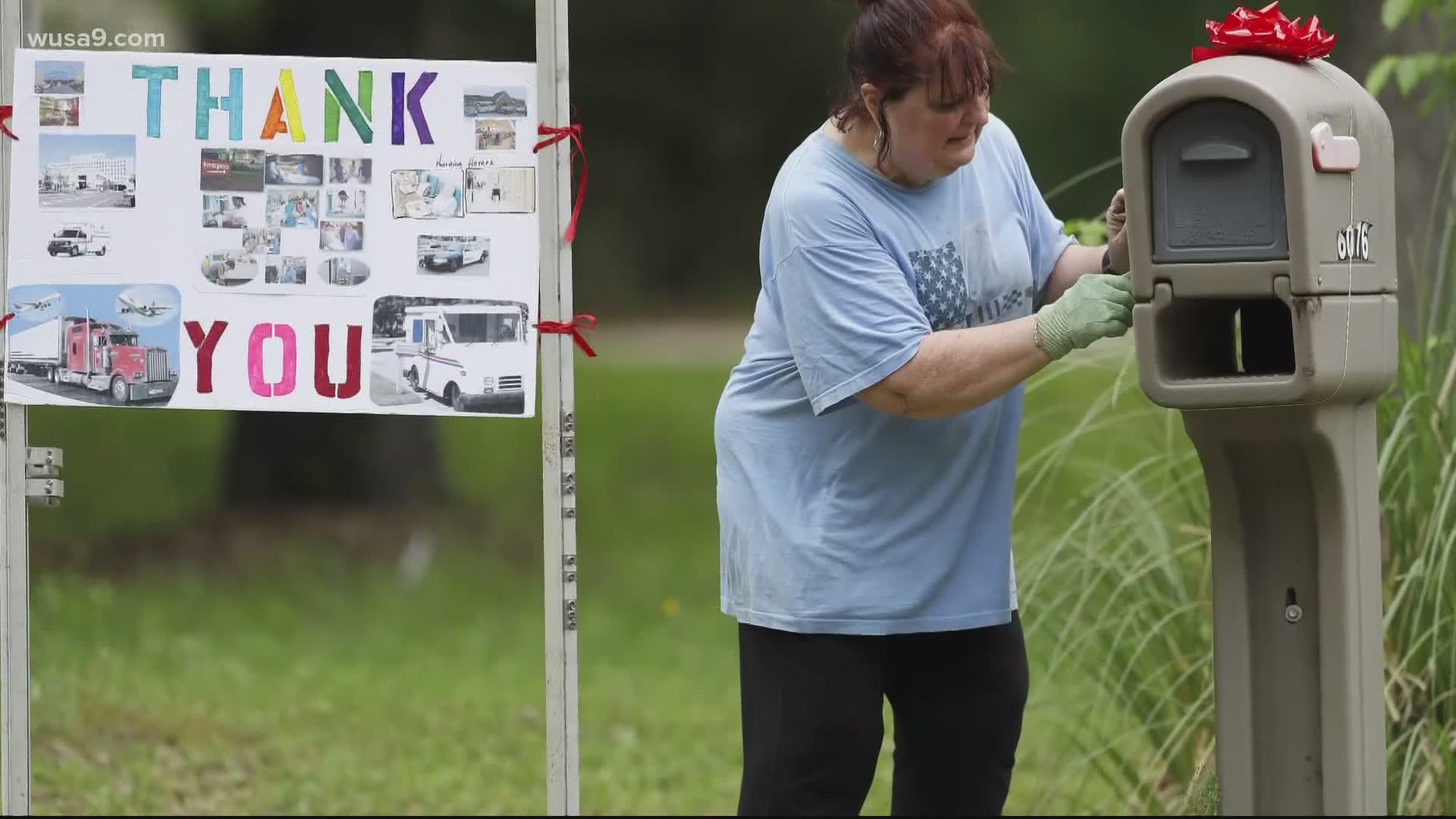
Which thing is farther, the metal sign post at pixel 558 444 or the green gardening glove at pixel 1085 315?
the metal sign post at pixel 558 444

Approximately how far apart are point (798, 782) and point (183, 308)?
4.26 feet

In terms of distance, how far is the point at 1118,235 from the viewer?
8.47 ft

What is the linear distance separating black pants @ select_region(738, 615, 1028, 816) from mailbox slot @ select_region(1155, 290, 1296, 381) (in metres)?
0.54

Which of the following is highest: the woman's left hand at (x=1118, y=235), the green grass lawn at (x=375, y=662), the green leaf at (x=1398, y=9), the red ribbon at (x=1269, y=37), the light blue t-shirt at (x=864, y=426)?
the green leaf at (x=1398, y=9)

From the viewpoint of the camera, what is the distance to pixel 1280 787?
2.39 m

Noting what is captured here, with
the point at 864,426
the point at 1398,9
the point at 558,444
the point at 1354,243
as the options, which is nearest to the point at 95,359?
the point at 558,444

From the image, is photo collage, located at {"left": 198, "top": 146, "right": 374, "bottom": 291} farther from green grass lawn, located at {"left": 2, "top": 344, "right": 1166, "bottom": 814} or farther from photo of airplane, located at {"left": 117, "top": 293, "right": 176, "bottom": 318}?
green grass lawn, located at {"left": 2, "top": 344, "right": 1166, "bottom": 814}

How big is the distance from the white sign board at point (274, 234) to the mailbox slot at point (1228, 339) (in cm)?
105

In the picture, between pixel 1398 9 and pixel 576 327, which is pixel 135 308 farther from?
pixel 1398 9

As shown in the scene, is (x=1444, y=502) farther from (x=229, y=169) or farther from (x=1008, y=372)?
(x=229, y=169)

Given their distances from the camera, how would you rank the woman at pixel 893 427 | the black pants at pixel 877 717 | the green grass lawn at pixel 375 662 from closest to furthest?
the woman at pixel 893 427 → the black pants at pixel 877 717 → the green grass lawn at pixel 375 662

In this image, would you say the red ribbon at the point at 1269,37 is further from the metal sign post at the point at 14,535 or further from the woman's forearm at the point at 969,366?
the metal sign post at the point at 14,535

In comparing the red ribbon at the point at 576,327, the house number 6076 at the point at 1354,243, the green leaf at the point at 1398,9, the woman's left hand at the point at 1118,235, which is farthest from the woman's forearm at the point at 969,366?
the green leaf at the point at 1398,9

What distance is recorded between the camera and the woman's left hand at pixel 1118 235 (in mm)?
2572
